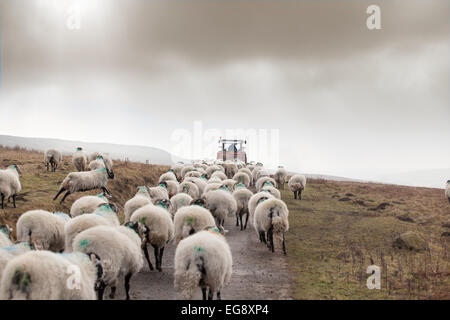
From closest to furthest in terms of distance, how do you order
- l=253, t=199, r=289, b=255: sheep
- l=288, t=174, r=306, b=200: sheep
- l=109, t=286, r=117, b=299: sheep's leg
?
l=109, t=286, r=117, b=299: sheep's leg < l=253, t=199, r=289, b=255: sheep < l=288, t=174, r=306, b=200: sheep

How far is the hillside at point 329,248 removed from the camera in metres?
7.80

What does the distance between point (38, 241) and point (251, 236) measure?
796cm

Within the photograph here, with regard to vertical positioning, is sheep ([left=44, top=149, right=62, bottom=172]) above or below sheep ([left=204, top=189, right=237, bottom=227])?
above

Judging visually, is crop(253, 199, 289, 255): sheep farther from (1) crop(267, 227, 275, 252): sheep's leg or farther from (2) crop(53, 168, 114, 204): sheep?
(2) crop(53, 168, 114, 204): sheep

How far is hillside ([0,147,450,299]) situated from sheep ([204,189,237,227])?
3.99 feet

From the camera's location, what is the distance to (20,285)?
4.23 meters

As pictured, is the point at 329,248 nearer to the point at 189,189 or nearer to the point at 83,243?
the point at 189,189

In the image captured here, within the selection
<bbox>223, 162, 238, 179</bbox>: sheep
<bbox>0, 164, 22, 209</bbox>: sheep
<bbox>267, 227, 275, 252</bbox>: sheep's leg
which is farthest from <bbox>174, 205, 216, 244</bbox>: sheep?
<bbox>223, 162, 238, 179</bbox>: sheep

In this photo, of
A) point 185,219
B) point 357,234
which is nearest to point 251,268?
point 185,219

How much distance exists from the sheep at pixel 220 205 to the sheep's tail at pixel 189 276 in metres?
5.63

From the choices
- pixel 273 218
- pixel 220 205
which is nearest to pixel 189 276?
pixel 273 218

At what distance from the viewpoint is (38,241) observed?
7223mm

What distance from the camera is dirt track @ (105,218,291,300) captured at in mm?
7246
